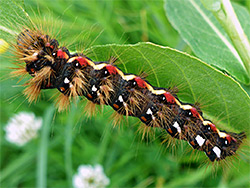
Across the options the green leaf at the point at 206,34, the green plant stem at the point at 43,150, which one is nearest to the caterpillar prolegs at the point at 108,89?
the green leaf at the point at 206,34

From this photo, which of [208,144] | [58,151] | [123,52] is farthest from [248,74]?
[58,151]

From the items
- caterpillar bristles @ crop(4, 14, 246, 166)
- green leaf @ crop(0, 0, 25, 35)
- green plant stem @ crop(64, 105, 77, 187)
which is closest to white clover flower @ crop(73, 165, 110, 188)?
green plant stem @ crop(64, 105, 77, 187)

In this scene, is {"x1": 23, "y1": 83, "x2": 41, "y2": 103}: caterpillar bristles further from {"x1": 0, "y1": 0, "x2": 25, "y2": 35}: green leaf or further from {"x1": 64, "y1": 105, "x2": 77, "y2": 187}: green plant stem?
{"x1": 64, "y1": 105, "x2": 77, "y2": 187}: green plant stem

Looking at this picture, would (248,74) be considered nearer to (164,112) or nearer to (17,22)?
(164,112)

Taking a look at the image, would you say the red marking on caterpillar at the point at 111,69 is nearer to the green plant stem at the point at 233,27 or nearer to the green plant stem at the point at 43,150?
the green plant stem at the point at 233,27

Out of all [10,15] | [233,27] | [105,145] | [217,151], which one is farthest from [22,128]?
[233,27]
